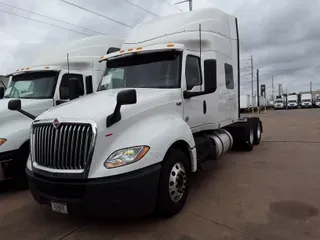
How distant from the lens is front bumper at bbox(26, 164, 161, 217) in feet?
11.1

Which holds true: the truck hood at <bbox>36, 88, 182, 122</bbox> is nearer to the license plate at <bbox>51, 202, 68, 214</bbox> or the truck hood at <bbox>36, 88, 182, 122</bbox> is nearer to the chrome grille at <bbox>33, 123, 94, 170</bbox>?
the chrome grille at <bbox>33, 123, 94, 170</bbox>

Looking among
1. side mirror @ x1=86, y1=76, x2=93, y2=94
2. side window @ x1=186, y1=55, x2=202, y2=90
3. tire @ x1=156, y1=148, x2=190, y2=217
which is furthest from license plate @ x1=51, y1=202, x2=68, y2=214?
side mirror @ x1=86, y1=76, x2=93, y2=94

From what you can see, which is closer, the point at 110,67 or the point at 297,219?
the point at 297,219

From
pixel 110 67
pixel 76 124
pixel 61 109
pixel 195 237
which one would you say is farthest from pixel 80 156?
pixel 110 67

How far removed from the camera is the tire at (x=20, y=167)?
547 centimetres

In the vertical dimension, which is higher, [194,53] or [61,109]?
[194,53]

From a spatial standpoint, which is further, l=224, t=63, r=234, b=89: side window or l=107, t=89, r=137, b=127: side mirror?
l=224, t=63, r=234, b=89: side window

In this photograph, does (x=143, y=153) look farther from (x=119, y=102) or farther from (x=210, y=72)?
(x=210, y=72)

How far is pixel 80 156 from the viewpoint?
3512mm

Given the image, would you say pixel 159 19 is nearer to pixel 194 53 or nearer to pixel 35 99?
pixel 194 53

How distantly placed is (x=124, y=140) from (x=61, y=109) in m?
1.16

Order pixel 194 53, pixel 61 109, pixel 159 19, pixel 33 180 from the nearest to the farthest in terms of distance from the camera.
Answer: pixel 33 180 → pixel 61 109 → pixel 194 53 → pixel 159 19

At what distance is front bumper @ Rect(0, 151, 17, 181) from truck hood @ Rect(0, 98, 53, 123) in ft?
2.32

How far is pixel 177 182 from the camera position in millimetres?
4172
